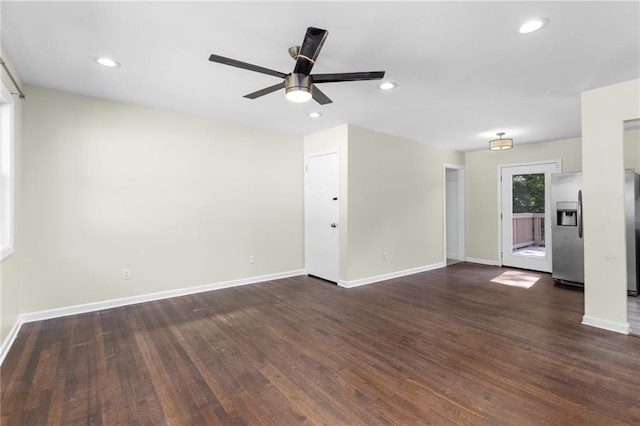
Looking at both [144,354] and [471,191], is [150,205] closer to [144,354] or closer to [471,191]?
[144,354]

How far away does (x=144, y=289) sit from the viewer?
3889mm

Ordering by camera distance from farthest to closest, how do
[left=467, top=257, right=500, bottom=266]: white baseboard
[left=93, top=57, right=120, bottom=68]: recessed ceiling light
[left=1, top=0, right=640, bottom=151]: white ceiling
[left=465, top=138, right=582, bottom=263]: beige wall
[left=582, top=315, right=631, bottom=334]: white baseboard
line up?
[left=467, top=257, right=500, bottom=266]: white baseboard, [left=465, top=138, right=582, bottom=263]: beige wall, [left=582, top=315, right=631, bottom=334]: white baseboard, [left=93, top=57, right=120, bottom=68]: recessed ceiling light, [left=1, top=0, right=640, bottom=151]: white ceiling

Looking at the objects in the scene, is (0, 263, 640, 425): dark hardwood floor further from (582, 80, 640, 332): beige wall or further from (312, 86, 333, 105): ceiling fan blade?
(312, 86, 333, 105): ceiling fan blade

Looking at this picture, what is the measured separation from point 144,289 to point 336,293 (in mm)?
2492

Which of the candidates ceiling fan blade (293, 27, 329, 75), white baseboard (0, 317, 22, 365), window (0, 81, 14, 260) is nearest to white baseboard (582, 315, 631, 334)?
ceiling fan blade (293, 27, 329, 75)

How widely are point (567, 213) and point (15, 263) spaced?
7.05 meters

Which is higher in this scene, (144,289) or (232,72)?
(232,72)

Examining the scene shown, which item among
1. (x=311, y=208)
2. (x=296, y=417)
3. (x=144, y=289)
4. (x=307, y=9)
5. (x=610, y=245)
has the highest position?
(x=307, y=9)

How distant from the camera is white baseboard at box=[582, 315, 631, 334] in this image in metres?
2.94

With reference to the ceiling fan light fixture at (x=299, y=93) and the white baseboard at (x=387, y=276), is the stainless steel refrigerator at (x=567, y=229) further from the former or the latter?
the ceiling fan light fixture at (x=299, y=93)

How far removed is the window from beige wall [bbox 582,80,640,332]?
549cm

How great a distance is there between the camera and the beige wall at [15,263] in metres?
2.56

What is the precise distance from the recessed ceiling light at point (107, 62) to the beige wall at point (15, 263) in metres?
0.68

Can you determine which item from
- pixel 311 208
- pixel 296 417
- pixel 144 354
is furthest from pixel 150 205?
pixel 296 417
